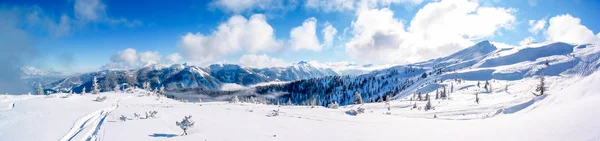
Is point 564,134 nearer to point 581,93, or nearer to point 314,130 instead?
point 581,93

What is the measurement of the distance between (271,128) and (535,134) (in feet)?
45.2

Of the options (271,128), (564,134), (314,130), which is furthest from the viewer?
(271,128)

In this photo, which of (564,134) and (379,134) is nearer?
(564,134)

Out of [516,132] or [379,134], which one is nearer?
[516,132]

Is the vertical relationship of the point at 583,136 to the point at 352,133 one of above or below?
above

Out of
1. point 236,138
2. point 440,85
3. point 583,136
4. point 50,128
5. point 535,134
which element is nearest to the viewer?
point 583,136

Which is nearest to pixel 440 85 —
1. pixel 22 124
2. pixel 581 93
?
pixel 581 93

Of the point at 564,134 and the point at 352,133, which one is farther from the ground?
the point at 564,134

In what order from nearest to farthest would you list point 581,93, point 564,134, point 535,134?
1. point 564,134
2. point 535,134
3. point 581,93

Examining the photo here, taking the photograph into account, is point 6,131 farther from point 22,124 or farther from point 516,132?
point 516,132

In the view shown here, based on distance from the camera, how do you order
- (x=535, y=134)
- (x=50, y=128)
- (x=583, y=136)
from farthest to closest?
(x=50, y=128) → (x=535, y=134) → (x=583, y=136)

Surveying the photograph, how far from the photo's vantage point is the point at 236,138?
1499 cm

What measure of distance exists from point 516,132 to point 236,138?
1292 cm

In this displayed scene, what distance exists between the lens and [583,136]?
25.3 feet
